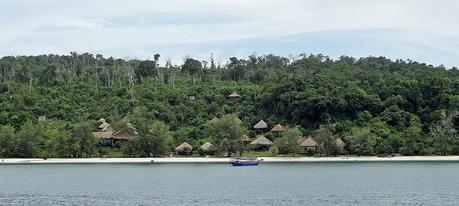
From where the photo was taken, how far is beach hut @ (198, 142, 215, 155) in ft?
280

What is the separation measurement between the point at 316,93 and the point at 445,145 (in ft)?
66.9

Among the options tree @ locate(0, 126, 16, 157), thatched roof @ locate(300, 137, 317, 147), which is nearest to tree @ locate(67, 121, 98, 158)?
tree @ locate(0, 126, 16, 157)

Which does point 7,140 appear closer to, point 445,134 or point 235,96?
point 235,96

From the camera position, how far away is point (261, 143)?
88750mm

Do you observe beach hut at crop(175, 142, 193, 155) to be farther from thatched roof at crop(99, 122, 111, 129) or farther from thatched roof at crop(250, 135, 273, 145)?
thatched roof at crop(99, 122, 111, 129)

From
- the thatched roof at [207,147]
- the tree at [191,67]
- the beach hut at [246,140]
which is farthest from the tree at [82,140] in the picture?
the tree at [191,67]

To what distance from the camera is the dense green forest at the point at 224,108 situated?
275 ft

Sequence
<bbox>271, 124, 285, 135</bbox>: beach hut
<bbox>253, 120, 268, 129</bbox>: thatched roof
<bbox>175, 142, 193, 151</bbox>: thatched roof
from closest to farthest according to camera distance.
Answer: <bbox>175, 142, 193, 151</bbox>: thatched roof < <bbox>271, 124, 285, 135</bbox>: beach hut < <bbox>253, 120, 268, 129</bbox>: thatched roof

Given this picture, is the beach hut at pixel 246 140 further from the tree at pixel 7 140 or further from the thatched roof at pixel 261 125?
the tree at pixel 7 140

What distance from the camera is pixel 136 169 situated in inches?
2958

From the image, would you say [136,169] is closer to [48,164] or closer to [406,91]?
[48,164]

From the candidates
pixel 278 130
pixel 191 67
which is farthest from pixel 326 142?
pixel 191 67

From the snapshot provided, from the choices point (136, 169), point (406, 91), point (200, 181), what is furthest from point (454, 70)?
point (200, 181)

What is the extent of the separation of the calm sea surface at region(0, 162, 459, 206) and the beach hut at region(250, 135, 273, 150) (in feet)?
30.2
